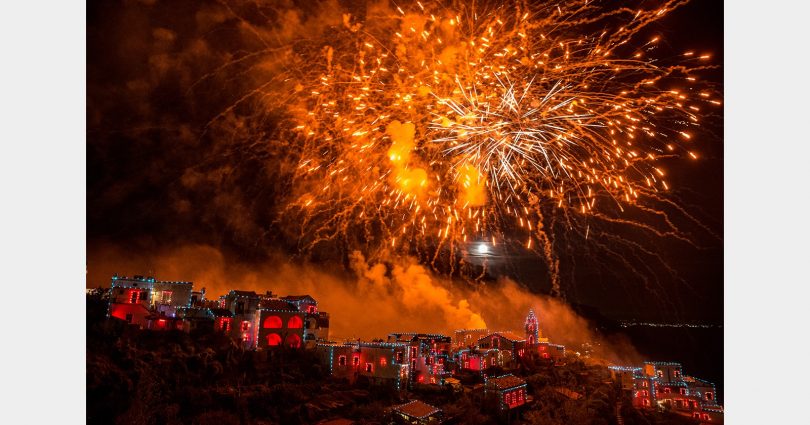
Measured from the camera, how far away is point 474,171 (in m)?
10.4

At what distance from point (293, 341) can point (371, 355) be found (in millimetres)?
2862

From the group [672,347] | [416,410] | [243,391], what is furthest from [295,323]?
[672,347]

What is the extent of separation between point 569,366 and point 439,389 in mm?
7254

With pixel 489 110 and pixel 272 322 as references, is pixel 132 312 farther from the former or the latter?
pixel 489 110

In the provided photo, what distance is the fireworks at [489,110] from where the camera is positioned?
8125 mm

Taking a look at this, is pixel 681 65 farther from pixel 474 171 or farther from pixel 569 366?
pixel 569 366

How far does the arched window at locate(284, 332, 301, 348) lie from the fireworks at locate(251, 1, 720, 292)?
225 inches

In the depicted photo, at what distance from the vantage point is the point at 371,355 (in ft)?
42.4

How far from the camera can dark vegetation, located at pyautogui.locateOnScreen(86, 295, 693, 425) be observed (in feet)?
26.9

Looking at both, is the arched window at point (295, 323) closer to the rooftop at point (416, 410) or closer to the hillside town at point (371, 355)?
the hillside town at point (371, 355)

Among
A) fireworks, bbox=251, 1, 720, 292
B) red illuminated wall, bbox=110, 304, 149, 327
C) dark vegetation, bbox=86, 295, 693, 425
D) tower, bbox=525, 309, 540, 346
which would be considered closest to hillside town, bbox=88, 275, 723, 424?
red illuminated wall, bbox=110, 304, 149, 327

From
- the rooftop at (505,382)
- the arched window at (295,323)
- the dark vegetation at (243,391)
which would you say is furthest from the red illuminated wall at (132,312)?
the rooftop at (505,382)

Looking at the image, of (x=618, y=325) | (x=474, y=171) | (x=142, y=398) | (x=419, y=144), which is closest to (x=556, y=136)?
(x=474, y=171)

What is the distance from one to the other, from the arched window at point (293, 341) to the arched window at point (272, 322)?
1.86ft
